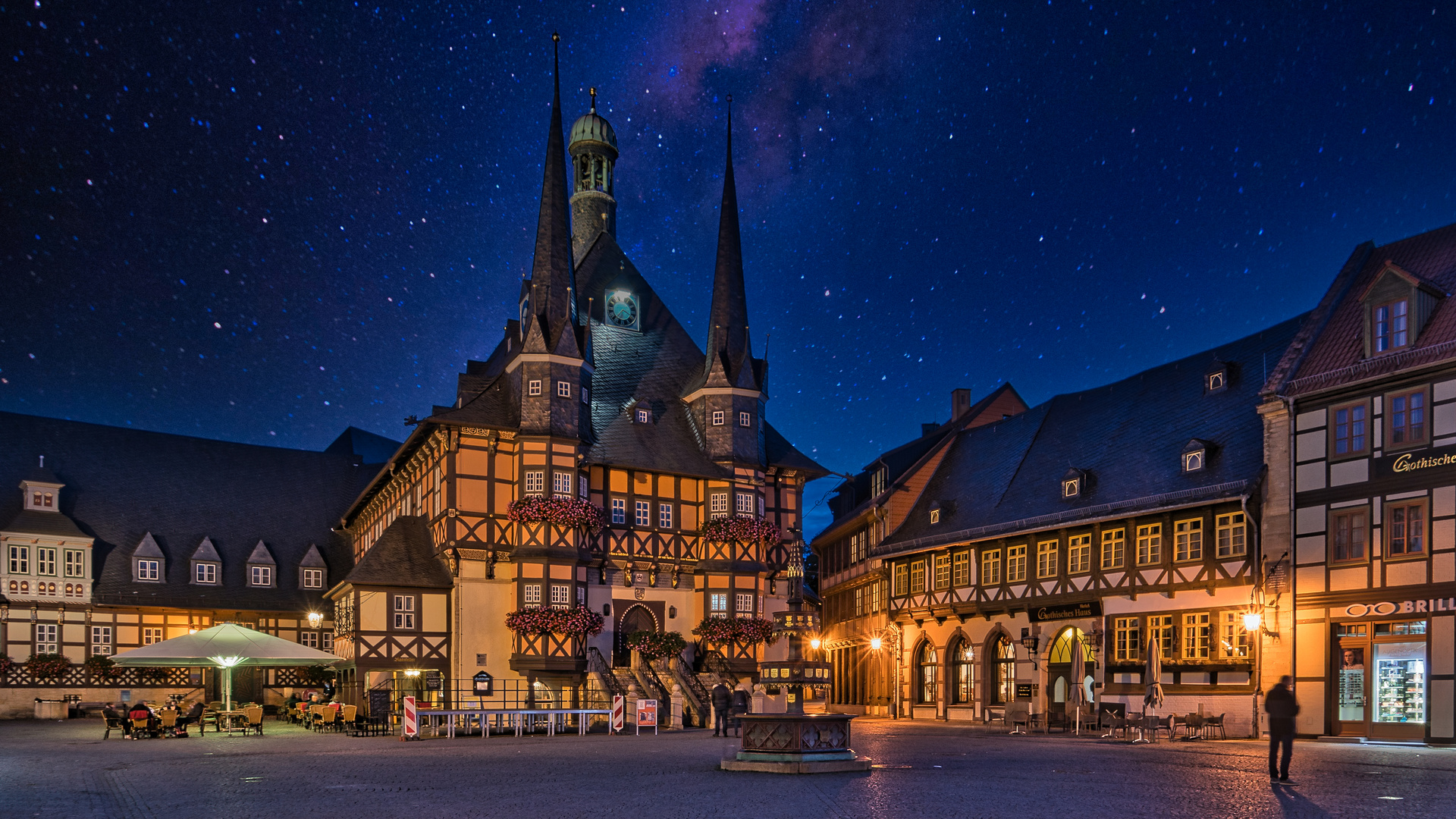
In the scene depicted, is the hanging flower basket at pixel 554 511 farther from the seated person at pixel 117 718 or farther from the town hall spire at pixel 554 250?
the seated person at pixel 117 718

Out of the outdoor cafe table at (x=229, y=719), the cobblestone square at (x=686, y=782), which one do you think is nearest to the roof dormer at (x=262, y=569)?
the outdoor cafe table at (x=229, y=719)

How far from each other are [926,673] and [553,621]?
545 inches

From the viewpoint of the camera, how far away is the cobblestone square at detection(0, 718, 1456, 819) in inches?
544

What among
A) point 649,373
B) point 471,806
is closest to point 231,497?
point 649,373

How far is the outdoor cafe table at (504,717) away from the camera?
2950 centimetres

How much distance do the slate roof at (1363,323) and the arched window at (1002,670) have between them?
12252mm

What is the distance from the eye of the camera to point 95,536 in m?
49.1

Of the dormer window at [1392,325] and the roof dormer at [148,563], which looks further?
the roof dormer at [148,563]

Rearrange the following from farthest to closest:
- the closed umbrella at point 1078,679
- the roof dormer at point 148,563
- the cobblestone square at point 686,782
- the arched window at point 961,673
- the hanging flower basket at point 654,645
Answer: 1. the roof dormer at point 148,563
2. the arched window at point 961,673
3. the hanging flower basket at point 654,645
4. the closed umbrella at point 1078,679
5. the cobblestone square at point 686,782

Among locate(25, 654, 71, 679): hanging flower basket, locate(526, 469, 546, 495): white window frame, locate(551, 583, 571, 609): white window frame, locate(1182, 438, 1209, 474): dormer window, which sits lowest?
locate(25, 654, 71, 679): hanging flower basket

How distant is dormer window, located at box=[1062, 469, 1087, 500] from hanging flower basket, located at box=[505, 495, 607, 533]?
554 inches

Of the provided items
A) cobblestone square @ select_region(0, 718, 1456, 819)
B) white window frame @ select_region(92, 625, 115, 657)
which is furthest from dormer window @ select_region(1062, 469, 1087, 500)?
white window frame @ select_region(92, 625, 115, 657)

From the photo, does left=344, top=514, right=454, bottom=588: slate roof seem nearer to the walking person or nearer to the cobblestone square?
the cobblestone square

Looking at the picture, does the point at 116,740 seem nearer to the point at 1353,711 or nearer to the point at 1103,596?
the point at 1103,596
